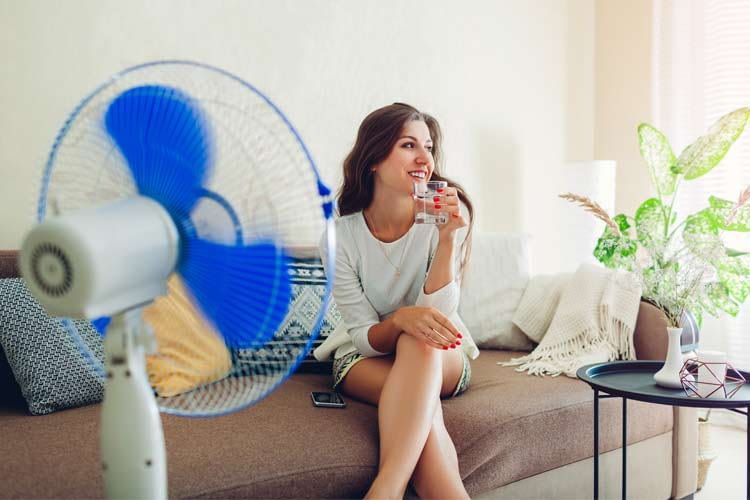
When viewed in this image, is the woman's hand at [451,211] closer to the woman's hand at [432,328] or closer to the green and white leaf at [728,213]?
the woman's hand at [432,328]

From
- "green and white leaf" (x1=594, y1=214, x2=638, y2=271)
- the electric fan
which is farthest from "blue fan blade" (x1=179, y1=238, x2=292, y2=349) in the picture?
"green and white leaf" (x1=594, y1=214, x2=638, y2=271)

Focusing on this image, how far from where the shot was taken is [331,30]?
2.71 m

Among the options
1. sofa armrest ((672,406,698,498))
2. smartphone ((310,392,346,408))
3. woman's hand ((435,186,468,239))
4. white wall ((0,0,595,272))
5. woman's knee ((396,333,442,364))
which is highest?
white wall ((0,0,595,272))

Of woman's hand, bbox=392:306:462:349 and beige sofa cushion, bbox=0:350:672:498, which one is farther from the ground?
woman's hand, bbox=392:306:462:349

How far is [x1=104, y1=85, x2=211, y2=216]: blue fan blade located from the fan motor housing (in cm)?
4

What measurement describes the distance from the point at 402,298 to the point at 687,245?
2.39 ft

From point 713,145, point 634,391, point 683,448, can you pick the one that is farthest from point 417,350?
point 713,145

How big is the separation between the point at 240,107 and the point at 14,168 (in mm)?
1443

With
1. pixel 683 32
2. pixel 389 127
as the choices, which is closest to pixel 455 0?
pixel 683 32

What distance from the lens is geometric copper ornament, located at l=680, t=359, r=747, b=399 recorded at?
5.59ft

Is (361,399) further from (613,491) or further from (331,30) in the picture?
(331,30)

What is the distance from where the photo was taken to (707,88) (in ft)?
10.5

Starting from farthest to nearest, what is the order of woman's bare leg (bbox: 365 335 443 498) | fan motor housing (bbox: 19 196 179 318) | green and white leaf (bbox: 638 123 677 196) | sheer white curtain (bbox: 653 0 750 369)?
sheer white curtain (bbox: 653 0 750 369) < green and white leaf (bbox: 638 123 677 196) < woman's bare leg (bbox: 365 335 443 498) < fan motor housing (bbox: 19 196 179 318)

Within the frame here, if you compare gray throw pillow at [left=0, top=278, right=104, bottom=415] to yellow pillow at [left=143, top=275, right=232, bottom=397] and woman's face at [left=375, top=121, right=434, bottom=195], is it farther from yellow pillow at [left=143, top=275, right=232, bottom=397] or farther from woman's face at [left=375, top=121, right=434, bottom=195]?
woman's face at [left=375, top=121, right=434, bottom=195]
